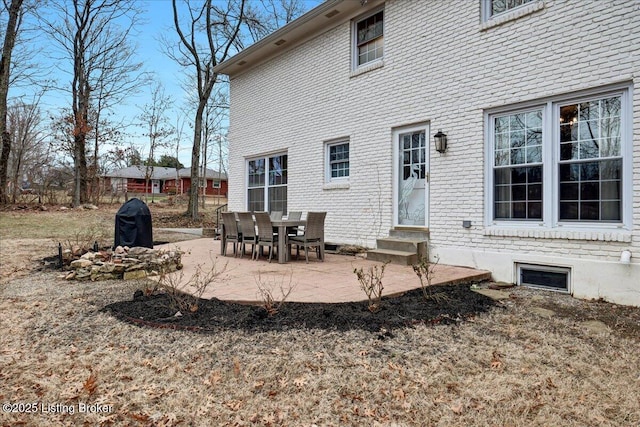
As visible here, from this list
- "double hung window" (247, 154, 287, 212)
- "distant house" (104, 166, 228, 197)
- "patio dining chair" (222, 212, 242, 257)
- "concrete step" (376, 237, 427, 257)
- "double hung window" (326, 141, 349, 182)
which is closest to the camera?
"concrete step" (376, 237, 427, 257)

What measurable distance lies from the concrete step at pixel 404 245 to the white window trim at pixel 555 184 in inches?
44.7

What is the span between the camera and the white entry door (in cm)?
727

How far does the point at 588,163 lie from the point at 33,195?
22.5 metres

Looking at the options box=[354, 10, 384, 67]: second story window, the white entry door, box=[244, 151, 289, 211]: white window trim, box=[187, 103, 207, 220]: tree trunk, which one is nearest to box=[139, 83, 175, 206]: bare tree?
box=[187, 103, 207, 220]: tree trunk

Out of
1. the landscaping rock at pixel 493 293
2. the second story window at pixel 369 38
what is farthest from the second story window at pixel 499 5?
the landscaping rock at pixel 493 293

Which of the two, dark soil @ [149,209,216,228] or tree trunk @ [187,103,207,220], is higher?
tree trunk @ [187,103,207,220]

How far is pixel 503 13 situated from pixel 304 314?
5365mm

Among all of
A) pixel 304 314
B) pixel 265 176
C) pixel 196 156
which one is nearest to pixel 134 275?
pixel 304 314

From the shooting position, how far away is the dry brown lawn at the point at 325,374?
2531mm

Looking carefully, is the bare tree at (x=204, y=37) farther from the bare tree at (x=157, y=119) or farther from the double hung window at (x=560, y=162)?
the double hung window at (x=560, y=162)

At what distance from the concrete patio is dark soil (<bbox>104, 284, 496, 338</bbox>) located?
25 cm

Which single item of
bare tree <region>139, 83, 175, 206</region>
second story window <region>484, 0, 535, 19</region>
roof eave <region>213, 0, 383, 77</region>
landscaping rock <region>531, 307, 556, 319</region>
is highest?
bare tree <region>139, 83, 175, 206</region>

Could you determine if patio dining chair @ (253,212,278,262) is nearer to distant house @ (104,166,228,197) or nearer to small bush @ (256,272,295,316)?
small bush @ (256,272,295,316)

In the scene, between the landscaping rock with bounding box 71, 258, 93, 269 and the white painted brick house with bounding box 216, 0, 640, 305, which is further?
the landscaping rock with bounding box 71, 258, 93, 269
